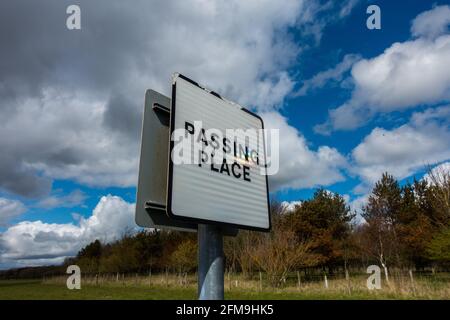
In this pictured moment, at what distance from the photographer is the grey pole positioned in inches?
53.5

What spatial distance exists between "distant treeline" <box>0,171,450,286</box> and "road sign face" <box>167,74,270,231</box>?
21647mm

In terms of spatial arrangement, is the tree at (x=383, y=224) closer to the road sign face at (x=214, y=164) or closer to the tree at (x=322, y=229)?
the tree at (x=322, y=229)

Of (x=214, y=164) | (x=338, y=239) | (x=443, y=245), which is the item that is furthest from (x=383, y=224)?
(x=214, y=164)

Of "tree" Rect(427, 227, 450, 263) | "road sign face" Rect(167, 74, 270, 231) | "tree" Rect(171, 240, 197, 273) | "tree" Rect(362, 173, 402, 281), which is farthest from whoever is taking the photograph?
"tree" Rect(171, 240, 197, 273)

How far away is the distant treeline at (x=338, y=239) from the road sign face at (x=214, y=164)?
71.0ft

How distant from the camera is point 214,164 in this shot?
4.91 ft

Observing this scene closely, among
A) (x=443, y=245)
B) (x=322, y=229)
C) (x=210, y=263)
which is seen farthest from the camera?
(x=322, y=229)

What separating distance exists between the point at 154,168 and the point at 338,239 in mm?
37153

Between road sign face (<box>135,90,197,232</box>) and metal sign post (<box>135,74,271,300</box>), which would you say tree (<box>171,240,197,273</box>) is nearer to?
metal sign post (<box>135,74,271,300</box>)

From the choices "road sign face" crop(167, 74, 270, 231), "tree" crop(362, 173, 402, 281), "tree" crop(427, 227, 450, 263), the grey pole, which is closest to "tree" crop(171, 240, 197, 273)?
"tree" crop(362, 173, 402, 281)

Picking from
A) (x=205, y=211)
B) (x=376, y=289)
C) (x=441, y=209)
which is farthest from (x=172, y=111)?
(x=441, y=209)

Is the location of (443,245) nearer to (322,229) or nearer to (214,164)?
(322,229)

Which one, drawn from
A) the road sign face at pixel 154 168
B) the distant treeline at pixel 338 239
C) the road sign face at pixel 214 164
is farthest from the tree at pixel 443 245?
the road sign face at pixel 154 168

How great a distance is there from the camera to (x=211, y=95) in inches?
66.3
